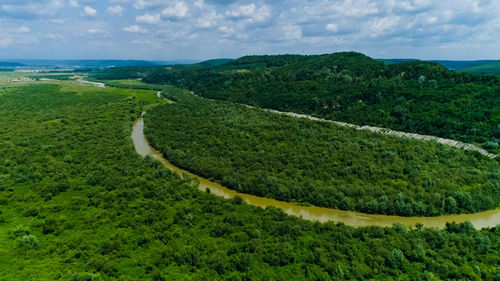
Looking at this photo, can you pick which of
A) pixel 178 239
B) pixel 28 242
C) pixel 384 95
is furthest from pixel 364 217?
pixel 384 95

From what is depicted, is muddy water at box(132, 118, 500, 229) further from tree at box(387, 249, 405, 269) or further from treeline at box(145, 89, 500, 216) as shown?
tree at box(387, 249, 405, 269)

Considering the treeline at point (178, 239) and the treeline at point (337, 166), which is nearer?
the treeline at point (178, 239)

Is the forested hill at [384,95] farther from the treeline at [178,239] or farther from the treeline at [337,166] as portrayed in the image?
the treeline at [178,239]

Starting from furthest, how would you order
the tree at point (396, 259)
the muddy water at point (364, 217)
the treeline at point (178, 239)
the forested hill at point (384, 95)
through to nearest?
the forested hill at point (384, 95), the muddy water at point (364, 217), the tree at point (396, 259), the treeline at point (178, 239)

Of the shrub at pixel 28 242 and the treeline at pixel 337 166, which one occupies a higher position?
the treeline at pixel 337 166

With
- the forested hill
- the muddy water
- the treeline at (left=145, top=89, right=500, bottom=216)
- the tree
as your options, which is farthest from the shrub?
the forested hill

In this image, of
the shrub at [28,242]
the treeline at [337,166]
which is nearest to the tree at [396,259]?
the treeline at [337,166]
